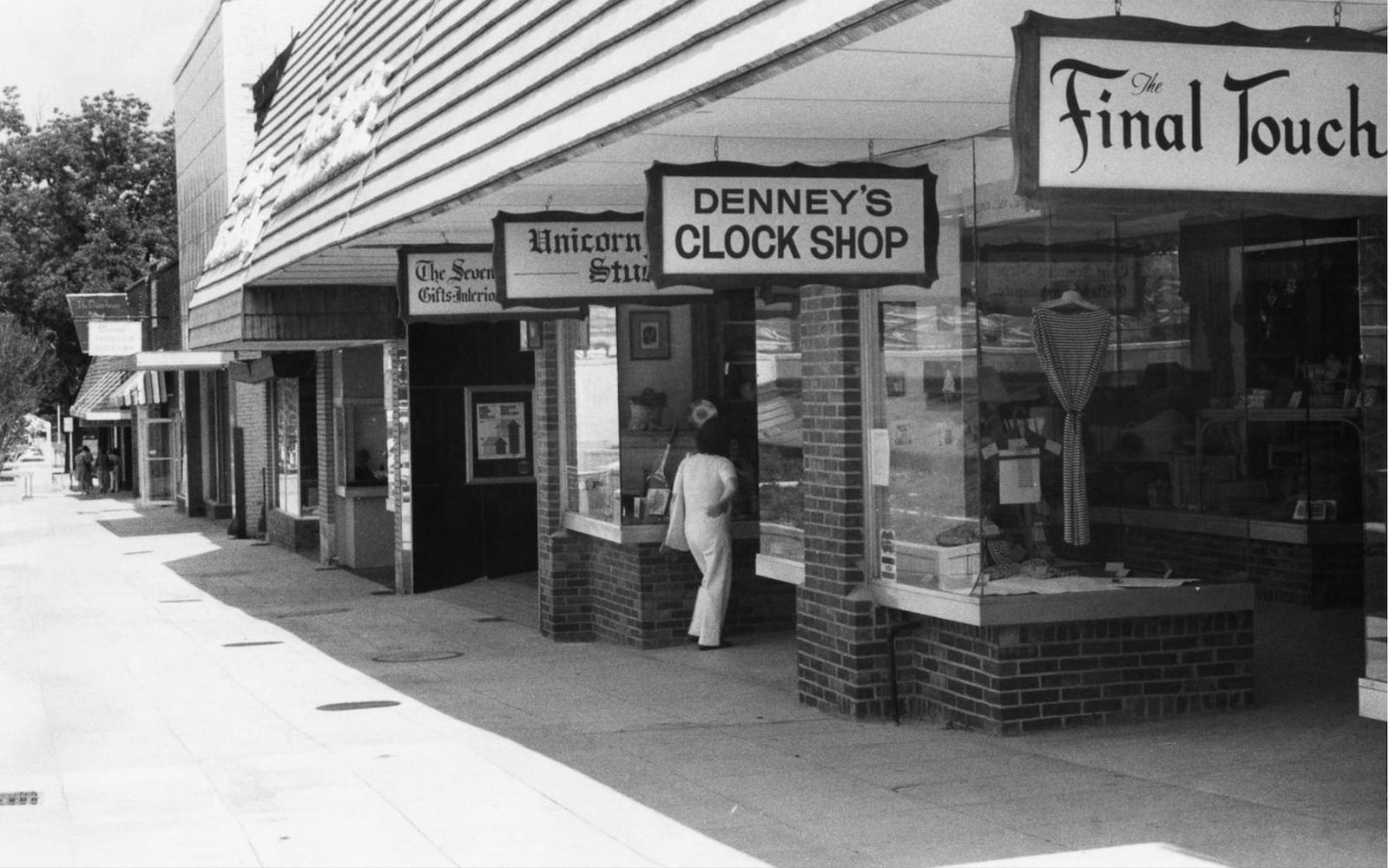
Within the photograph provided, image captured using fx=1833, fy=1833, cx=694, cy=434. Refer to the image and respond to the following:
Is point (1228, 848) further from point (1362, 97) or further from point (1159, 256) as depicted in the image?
point (1159, 256)

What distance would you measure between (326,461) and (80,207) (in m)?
40.9

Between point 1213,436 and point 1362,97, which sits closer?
point 1362,97

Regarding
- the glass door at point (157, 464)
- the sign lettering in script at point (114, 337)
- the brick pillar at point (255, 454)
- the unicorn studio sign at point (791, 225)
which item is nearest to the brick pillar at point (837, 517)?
the unicorn studio sign at point (791, 225)

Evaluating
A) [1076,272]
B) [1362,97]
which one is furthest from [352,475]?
[1362,97]

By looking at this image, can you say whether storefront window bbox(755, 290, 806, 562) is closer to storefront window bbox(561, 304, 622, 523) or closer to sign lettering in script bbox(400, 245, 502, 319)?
sign lettering in script bbox(400, 245, 502, 319)

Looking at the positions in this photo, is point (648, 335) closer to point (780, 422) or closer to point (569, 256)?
point (780, 422)

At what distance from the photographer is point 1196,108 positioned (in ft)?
17.2

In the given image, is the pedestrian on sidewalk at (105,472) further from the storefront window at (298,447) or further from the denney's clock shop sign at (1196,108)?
the denney's clock shop sign at (1196,108)

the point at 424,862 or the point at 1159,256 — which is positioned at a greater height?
the point at 1159,256

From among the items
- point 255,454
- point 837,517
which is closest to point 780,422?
point 837,517

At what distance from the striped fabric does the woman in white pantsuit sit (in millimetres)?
3621

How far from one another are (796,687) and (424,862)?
478 centimetres

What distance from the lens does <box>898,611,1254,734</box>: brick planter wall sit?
9.59 meters

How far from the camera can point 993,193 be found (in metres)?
9.61
